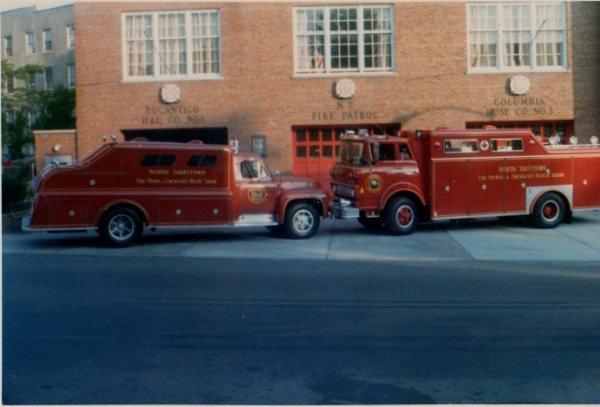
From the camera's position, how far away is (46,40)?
5422 centimetres

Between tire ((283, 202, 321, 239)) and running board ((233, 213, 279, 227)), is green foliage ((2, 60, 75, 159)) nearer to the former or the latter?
running board ((233, 213, 279, 227))

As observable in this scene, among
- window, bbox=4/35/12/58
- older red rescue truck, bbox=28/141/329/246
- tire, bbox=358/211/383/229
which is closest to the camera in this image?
older red rescue truck, bbox=28/141/329/246

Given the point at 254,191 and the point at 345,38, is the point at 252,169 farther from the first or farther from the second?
the point at 345,38

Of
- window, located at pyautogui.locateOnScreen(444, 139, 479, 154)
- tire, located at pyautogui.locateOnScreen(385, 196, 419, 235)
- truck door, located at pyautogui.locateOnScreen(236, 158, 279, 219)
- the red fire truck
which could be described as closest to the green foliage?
truck door, located at pyautogui.locateOnScreen(236, 158, 279, 219)

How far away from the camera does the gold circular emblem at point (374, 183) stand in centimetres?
1788

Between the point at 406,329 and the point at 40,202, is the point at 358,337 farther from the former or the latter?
the point at 40,202

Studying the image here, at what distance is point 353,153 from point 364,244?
2.77 m

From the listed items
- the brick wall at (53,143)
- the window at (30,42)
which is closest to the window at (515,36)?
the brick wall at (53,143)

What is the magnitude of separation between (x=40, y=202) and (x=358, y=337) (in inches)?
396

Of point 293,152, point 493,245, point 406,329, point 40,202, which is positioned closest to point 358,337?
point 406,329

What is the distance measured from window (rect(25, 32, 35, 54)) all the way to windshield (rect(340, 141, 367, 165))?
4042 centimetres

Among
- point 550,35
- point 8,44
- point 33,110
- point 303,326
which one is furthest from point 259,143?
point 8,44

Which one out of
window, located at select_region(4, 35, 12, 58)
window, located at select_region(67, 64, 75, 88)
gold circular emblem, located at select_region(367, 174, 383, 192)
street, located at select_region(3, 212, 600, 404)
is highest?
window, located at select_region(4, 35, 12, 58)

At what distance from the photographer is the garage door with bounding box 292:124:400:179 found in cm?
2697
